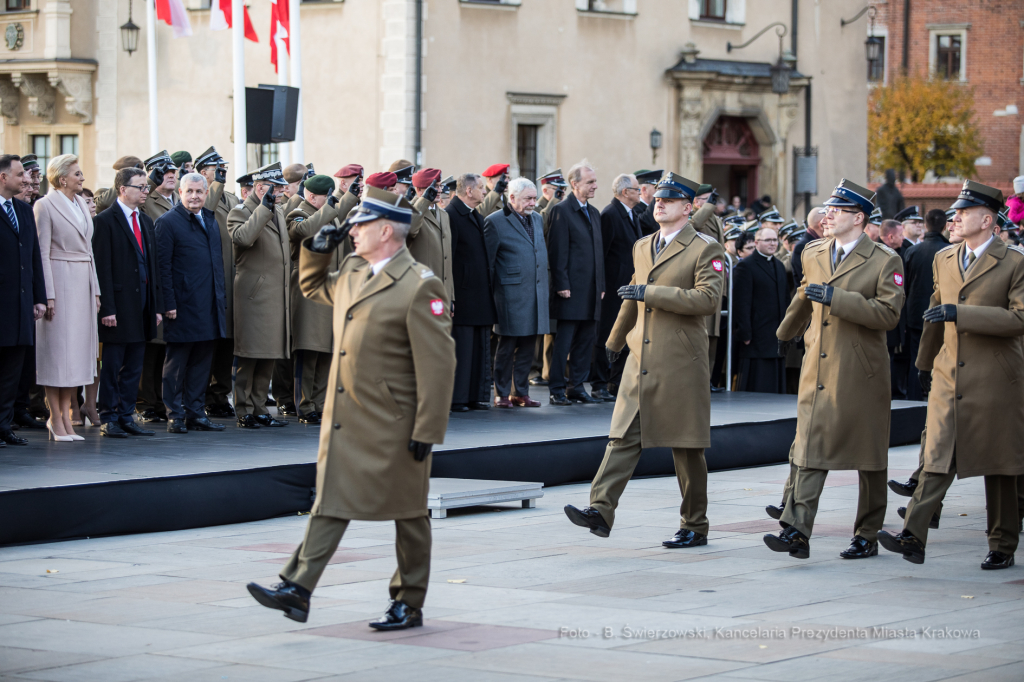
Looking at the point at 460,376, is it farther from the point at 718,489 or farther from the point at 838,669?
the point at 838,669

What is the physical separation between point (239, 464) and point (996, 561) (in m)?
4.69

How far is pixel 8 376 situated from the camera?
1093 centimetres

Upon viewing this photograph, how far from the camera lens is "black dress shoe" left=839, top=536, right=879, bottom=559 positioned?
8.41m

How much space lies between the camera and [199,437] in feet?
37.4

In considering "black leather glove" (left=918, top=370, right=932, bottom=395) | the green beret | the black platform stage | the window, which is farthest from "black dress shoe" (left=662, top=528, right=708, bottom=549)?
the window

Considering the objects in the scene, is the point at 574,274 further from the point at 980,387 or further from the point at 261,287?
the point at 980,387

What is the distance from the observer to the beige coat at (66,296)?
1110 centimetres

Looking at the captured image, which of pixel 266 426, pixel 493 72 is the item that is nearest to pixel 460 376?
pixel 266 426

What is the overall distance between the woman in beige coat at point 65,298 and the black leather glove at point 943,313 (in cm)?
617

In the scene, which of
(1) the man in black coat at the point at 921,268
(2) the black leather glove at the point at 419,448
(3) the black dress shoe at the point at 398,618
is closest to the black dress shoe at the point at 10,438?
(3) the black dress shoe at the point at 398,618

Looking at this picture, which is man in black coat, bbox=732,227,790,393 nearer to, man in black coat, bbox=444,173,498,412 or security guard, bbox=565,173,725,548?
man in black coat, bbox=444,173,498,412

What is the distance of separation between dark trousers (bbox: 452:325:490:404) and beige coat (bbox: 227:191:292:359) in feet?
6.20

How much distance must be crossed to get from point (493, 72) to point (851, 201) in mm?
18903

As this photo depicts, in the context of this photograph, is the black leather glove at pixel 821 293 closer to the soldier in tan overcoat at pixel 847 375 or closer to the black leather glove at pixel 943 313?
the soldier in tan overcoat at pixel 847 375
